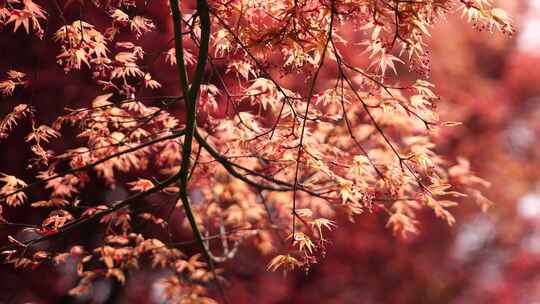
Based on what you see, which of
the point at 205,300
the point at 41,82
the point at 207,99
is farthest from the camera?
the point at 41,82

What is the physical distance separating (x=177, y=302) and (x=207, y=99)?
4.49 feet

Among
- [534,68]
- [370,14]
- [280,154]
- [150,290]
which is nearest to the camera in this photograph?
[370,14]

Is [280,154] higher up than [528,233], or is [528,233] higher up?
[280,154]

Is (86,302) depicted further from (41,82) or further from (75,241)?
(41,82)

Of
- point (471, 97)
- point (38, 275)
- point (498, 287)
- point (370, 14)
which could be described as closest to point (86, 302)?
Answer: point (38, 275)

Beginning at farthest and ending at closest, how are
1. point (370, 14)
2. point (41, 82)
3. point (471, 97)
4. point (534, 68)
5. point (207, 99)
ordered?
point (534, 68) < point (471, 97) < point (41, 82) < point (207, 99) < point (370, 14)

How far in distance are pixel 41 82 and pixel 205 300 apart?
2.22 m

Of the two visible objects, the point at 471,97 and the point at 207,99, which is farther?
the point at 471,97

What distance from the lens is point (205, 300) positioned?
2.97 m

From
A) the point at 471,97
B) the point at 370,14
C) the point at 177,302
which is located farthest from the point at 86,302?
the point at 471,97

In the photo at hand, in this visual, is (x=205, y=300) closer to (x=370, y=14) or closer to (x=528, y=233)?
(x=370, y=14)

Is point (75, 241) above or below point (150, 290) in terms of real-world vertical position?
above

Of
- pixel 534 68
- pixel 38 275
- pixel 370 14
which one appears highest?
pixel 370 14

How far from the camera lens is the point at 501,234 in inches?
309
